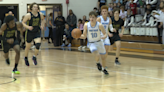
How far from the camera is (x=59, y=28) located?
655 inches

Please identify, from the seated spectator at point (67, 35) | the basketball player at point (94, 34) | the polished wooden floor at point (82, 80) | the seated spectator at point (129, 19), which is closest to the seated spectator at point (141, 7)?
the seated spectator at point (129, 19)

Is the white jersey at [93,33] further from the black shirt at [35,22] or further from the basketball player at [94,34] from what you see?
the black shirt at [35,22]

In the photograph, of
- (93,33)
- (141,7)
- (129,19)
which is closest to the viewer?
(93,33)

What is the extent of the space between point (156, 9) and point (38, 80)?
27.6 feet

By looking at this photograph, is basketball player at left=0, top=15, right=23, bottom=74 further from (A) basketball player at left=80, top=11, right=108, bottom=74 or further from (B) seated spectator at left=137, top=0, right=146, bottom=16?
(B) seated spectator at left=137, top=0, right=146, bottom=16

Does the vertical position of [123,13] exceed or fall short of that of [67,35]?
it exceeds it

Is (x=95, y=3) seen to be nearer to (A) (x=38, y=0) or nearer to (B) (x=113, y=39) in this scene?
(A) (x=38, y=0)

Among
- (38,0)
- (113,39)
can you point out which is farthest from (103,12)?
(38,0)

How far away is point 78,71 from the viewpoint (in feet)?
25.4

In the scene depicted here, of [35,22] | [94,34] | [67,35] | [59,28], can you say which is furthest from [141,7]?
[94,34]

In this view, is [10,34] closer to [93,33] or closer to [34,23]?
[34,23]

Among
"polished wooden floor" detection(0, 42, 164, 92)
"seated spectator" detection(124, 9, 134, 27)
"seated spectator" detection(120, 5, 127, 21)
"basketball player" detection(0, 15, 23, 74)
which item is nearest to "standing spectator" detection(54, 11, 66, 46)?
"seated spectator" detection(120, 5, 127, 21)

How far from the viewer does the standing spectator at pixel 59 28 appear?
1647 cm

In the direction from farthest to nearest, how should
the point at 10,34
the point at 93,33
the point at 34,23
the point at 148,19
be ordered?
the point at 148,19 < the point at 34,23 < the point at 10,34 < the point at 93,33
